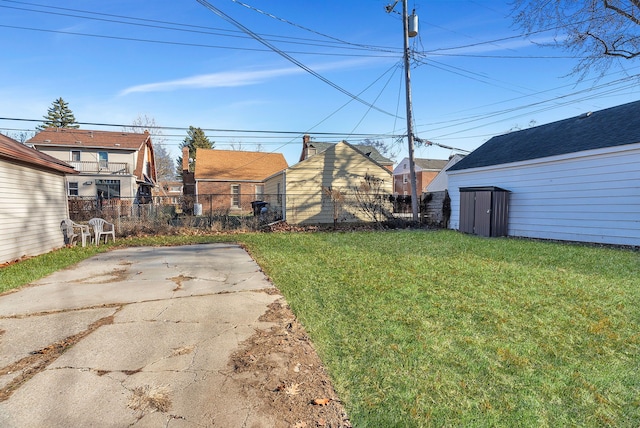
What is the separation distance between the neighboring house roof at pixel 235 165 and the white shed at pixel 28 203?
16.4 metres

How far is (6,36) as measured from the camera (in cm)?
963

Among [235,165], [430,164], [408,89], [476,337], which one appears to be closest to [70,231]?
[476,337]

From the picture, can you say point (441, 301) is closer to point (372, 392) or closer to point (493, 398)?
point (493, 398)

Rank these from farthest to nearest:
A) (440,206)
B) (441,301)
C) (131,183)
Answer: (131,183)
(440,206)
(441,301)

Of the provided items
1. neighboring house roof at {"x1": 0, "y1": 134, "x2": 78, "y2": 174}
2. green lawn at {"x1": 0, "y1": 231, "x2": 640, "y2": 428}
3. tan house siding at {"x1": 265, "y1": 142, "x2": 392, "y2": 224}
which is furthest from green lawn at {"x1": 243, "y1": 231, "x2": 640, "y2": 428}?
tan house siding at {"x1": 265, "y1": 142, "x2": 392, "y2": 224}

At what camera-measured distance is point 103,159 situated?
83.1 feet

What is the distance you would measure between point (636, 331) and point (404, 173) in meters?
41.0

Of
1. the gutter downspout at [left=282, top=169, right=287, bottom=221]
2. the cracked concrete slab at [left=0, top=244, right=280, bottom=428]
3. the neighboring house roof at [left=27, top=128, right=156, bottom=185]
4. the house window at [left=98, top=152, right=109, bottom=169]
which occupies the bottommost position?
the cracked concrete slab at [left=0, top=244, right=280, bottom=428]

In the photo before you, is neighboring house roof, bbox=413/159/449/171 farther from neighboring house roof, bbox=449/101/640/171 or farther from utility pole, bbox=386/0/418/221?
utility pole, bbox=386/0/418/221

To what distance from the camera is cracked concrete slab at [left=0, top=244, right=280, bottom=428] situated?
77.9 inches

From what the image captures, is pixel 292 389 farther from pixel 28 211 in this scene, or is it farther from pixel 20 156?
pixel 28 211

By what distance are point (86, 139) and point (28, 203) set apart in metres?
22.2

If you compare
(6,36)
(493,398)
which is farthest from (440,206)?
(6,36)

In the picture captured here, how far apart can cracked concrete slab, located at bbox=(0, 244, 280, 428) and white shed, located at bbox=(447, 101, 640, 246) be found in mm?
9788
